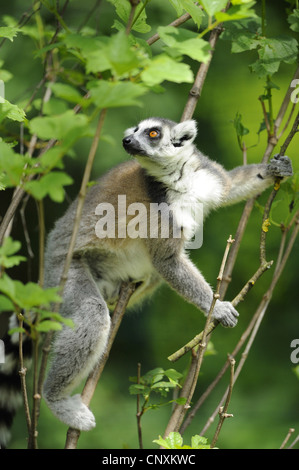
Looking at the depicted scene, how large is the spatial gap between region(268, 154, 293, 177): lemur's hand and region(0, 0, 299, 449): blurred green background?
1.42 meters

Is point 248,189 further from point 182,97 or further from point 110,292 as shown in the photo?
point 182,97

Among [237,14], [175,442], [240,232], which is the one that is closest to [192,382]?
[175,442]

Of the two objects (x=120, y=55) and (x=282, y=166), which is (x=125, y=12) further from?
(x=282, y=166)

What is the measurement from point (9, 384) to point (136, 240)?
0.94m

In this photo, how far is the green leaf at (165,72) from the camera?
111 centimetres

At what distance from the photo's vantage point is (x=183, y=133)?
2.79 m

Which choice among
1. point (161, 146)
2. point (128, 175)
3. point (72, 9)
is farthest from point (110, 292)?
point (72, 9)

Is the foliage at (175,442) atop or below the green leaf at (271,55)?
below

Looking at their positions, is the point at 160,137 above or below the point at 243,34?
below

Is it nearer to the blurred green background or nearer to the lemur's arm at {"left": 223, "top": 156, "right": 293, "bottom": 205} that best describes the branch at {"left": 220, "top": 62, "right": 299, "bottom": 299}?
the lemur's arm at {"left": 223, "top": 156, "right": 293, "bottom": 205}

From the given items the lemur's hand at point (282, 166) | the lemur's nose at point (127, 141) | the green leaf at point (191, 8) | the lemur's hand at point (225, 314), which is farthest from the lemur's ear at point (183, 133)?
the green leaf at point (191, 8)

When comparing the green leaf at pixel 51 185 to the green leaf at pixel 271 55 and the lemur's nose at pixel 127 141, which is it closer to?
the green leaf at pixel 271 55

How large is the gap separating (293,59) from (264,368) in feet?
9.37

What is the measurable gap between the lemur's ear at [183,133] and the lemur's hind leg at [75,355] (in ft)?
2.91
